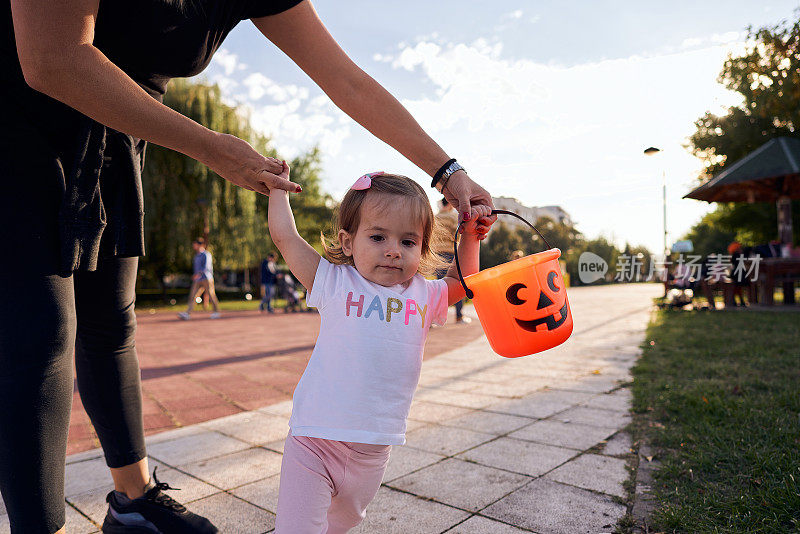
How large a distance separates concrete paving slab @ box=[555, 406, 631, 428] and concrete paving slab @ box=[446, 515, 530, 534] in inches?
53.5

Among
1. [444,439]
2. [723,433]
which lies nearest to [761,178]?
[723,433]

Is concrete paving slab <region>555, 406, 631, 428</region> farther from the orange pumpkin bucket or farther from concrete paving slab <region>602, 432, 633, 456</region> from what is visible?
the orange pumpkin bucket

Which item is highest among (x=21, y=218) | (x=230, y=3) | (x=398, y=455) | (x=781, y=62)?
(x=781, y=62)

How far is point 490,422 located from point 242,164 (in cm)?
230

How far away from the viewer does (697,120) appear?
18812 millimetres

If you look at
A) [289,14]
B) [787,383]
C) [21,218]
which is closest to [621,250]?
[787,383]

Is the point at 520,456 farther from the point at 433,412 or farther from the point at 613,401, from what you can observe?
the point at 613,401

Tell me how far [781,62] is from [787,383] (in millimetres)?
11220

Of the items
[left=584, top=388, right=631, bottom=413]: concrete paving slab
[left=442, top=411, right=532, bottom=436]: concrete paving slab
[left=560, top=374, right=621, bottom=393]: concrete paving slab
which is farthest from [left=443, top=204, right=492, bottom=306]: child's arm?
[left=560, top=374, right=621, bottom=393]: concrete paving slab

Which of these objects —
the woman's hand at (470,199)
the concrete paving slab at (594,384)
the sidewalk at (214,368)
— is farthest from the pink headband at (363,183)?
the concrete paving slab at (594,384)

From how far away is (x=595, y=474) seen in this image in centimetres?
220

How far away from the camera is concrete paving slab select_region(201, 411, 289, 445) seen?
2850 millimetres

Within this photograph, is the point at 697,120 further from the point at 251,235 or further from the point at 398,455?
the point at 398,455

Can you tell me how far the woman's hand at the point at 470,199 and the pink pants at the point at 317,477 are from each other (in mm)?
630
